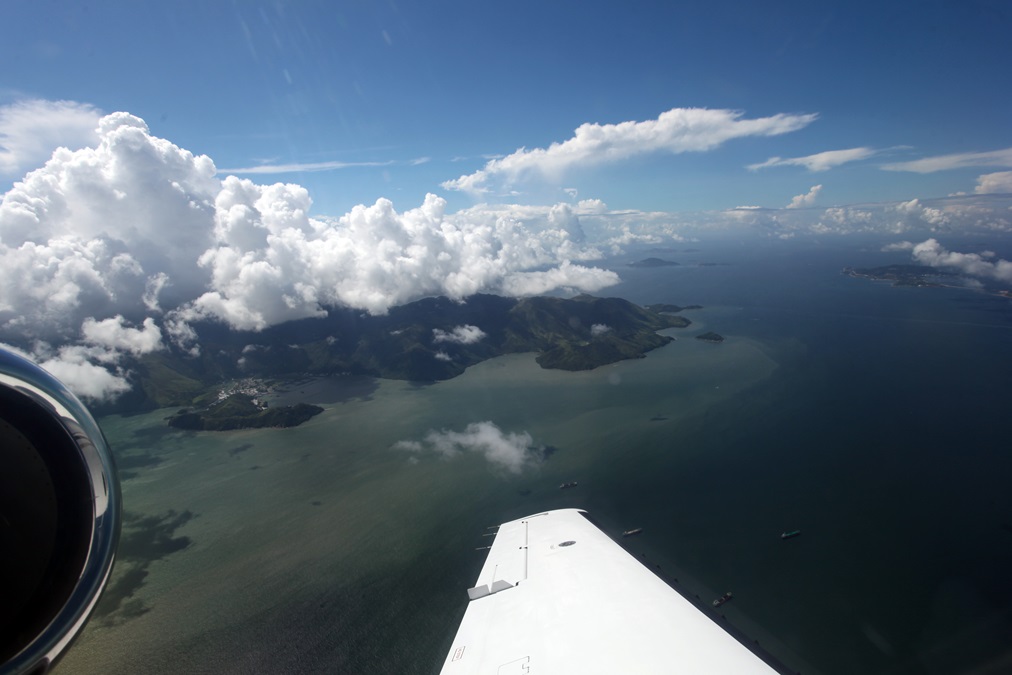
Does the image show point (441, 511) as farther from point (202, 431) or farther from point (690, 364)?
point (690, 364)

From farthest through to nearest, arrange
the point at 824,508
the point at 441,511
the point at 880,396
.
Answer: the point at 880,396, the point at 441,511, the point at 824,508

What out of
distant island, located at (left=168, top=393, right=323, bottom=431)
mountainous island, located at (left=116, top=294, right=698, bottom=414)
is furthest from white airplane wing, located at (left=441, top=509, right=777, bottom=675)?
mountainous island, located at (left=116, top=294, right=698, bottom=414)

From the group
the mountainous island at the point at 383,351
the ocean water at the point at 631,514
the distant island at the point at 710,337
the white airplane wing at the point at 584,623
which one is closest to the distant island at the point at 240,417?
the mountainous island at the point at 383,351

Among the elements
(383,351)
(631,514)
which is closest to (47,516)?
(631,514)

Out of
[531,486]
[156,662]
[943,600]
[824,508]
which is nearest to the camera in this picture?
[156,662]

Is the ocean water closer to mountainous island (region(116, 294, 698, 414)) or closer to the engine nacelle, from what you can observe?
mountainous island (region(116, 294, 698, 414))

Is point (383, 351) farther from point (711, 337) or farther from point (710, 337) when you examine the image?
point (711, 337)

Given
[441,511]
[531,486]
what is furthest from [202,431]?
[531,486]
